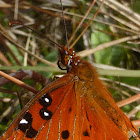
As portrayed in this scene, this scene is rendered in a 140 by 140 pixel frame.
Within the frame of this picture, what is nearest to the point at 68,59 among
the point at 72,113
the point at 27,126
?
the point at 72,113

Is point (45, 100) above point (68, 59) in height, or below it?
below

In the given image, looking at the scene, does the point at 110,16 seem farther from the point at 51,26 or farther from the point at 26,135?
the point at 26,135

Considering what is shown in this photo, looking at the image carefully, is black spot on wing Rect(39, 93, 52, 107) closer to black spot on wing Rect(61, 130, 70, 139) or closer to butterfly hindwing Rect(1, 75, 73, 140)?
butterfly hindwing Rect(1, 75, 73, 140)

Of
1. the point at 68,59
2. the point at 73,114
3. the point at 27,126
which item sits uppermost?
the point at 68,59

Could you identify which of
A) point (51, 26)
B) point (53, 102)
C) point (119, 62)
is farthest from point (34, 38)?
point (53, 102)

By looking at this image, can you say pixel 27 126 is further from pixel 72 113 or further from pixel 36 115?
pixel 72 113

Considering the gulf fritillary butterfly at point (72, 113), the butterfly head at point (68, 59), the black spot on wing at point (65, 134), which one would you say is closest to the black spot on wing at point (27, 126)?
the gulf fritillary butterfly at point (72, 113)

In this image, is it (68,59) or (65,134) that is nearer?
(65,134)

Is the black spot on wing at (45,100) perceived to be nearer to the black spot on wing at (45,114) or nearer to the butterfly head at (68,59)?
the black spot on wing at (45,114)

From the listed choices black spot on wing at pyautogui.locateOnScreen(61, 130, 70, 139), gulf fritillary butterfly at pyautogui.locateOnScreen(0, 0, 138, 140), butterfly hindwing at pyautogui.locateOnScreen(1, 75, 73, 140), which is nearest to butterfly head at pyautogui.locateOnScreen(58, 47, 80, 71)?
gulf fritillary butterfly at pyautogui.locateOnScreen(0, 0, 138, 140)
